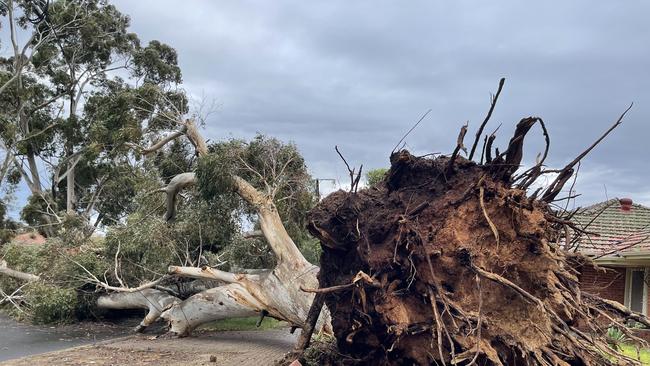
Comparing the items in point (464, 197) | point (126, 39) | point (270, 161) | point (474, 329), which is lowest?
point (474, 329)

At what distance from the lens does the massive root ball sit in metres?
4.91

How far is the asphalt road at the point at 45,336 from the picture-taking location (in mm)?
11523

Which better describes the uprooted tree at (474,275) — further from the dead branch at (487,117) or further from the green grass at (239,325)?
the green grass at (239,325)

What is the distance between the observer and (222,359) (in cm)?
1017

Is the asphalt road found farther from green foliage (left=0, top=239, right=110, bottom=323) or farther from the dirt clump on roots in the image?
the dirt clump on roots

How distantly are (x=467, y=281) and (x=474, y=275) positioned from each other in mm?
103

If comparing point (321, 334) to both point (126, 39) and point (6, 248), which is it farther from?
point (126, 39)

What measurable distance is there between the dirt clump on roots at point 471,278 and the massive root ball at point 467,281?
10mm

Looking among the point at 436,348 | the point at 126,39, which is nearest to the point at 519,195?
the point at 436,348

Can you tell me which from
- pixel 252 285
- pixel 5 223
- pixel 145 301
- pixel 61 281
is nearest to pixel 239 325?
pixel 145 301

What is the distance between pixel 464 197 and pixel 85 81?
28.9 m

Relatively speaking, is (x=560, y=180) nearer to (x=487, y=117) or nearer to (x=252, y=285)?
(x=487, y=117)

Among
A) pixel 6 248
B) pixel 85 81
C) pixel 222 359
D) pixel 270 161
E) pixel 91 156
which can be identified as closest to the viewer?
pixel 222 359

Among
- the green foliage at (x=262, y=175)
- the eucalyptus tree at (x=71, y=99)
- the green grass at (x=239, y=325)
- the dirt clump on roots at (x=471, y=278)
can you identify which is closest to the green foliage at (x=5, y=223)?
the eucalyptus tree at (x=71, y=99)
